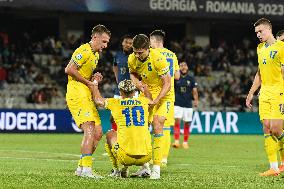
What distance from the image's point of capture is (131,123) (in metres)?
11.8

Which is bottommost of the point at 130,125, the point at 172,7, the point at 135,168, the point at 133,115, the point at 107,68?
the point at 135,168

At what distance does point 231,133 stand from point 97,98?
20028mm

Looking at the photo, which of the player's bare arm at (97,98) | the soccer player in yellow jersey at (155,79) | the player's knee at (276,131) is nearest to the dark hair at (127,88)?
the player's bare arm at (97,98)

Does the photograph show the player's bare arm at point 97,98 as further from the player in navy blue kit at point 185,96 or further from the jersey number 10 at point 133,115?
the player in navy blue kit at point 185,96

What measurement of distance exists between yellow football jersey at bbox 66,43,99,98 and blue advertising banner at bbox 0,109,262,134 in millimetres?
15835

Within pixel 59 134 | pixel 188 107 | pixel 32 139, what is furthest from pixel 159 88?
pixel 59 134

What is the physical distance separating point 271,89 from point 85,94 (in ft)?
10.8

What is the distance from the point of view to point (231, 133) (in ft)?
104

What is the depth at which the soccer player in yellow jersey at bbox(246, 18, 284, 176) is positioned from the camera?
13250mm

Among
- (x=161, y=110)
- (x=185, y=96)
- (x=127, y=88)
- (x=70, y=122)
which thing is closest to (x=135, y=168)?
(x=161, y=110)

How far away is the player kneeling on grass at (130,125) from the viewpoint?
11.7 m

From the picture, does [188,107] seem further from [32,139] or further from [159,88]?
[159,88]

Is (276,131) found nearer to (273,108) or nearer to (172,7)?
(273,108)

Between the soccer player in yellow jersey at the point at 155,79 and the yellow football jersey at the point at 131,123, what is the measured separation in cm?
43
